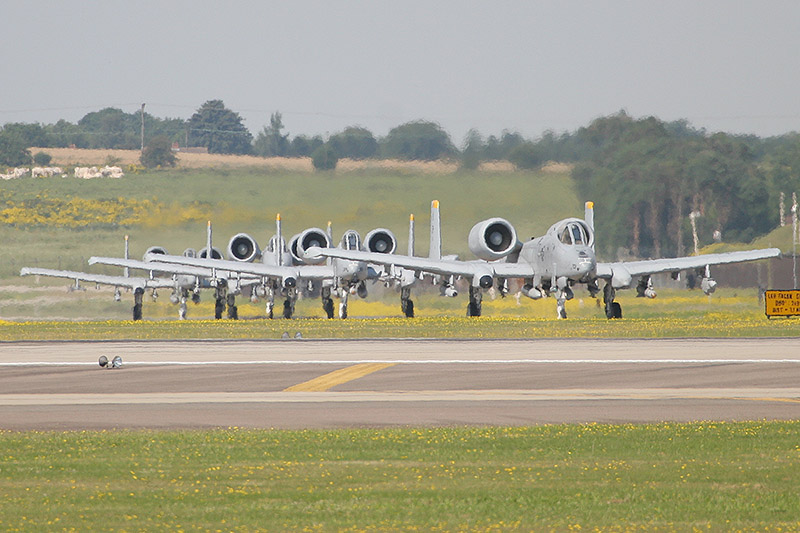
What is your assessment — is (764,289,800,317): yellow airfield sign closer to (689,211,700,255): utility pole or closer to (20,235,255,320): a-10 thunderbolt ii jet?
(689,211,700,255): utility pole

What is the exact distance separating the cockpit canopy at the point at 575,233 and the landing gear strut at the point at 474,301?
5.60 metres

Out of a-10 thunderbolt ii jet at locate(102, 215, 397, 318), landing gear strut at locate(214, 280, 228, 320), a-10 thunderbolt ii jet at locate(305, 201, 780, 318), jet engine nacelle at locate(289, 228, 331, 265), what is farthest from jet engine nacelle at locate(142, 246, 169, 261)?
a-10 thunderbolt ii jet at locate(305, 201, 780, 318)

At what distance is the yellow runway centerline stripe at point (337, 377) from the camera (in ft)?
80.2

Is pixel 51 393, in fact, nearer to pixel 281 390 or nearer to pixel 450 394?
pixel 281 390

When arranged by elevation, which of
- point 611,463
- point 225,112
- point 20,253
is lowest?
point 611,463

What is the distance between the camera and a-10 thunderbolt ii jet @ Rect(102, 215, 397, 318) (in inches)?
2593

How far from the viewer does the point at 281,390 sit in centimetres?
2406

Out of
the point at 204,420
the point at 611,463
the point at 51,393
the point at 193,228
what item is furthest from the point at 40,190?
the point at 611,463

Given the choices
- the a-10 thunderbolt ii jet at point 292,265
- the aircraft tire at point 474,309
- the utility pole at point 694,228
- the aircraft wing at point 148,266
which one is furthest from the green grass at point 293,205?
the utility pole at point 694,228

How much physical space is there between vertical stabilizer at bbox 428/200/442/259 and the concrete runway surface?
24825 millimetres

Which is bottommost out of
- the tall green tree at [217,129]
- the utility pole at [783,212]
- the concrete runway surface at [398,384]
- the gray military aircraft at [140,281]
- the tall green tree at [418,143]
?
the concrete runway surface at [398,384]

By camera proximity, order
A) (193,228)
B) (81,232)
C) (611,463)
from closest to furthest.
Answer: (611,463) < (193,228) < (81,232)

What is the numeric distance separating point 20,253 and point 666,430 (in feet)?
216

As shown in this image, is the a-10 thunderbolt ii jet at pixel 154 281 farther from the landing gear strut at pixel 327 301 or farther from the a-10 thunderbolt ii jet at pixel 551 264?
the a-10 thunderbolt ii jet at pixel 551 264
